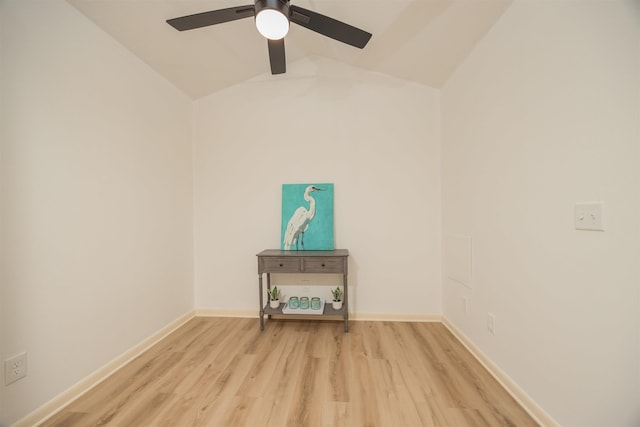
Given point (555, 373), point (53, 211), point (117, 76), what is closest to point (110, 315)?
point (53, 211)

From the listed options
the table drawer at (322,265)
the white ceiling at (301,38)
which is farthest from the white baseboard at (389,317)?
the white ceiling at (301,38)

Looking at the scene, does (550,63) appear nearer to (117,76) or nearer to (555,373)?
(555,373)

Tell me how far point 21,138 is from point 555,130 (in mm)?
2604

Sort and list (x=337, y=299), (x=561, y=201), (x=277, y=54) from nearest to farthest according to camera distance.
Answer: (x=561, y=201) < (x=277, y=54) < (x=337, y=299)

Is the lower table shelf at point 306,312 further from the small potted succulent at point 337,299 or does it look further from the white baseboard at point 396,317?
the white baseboard at point 396,317

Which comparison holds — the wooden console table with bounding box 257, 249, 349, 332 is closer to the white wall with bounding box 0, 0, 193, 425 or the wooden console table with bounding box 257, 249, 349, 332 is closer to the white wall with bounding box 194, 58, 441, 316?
the white wall with bounding box 194, 58, 441, 316

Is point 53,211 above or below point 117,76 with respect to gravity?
below

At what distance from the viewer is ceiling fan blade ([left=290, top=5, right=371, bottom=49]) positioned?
142cm

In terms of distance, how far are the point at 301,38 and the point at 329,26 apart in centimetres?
102

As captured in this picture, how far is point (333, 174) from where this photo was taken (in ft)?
8.61

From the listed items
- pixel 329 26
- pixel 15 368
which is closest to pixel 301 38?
pixel 329 26

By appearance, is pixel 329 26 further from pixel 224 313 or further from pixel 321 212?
pixel 224 313

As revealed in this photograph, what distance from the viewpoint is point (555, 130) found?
3.97ft

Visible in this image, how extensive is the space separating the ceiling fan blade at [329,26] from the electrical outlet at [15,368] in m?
2.24
